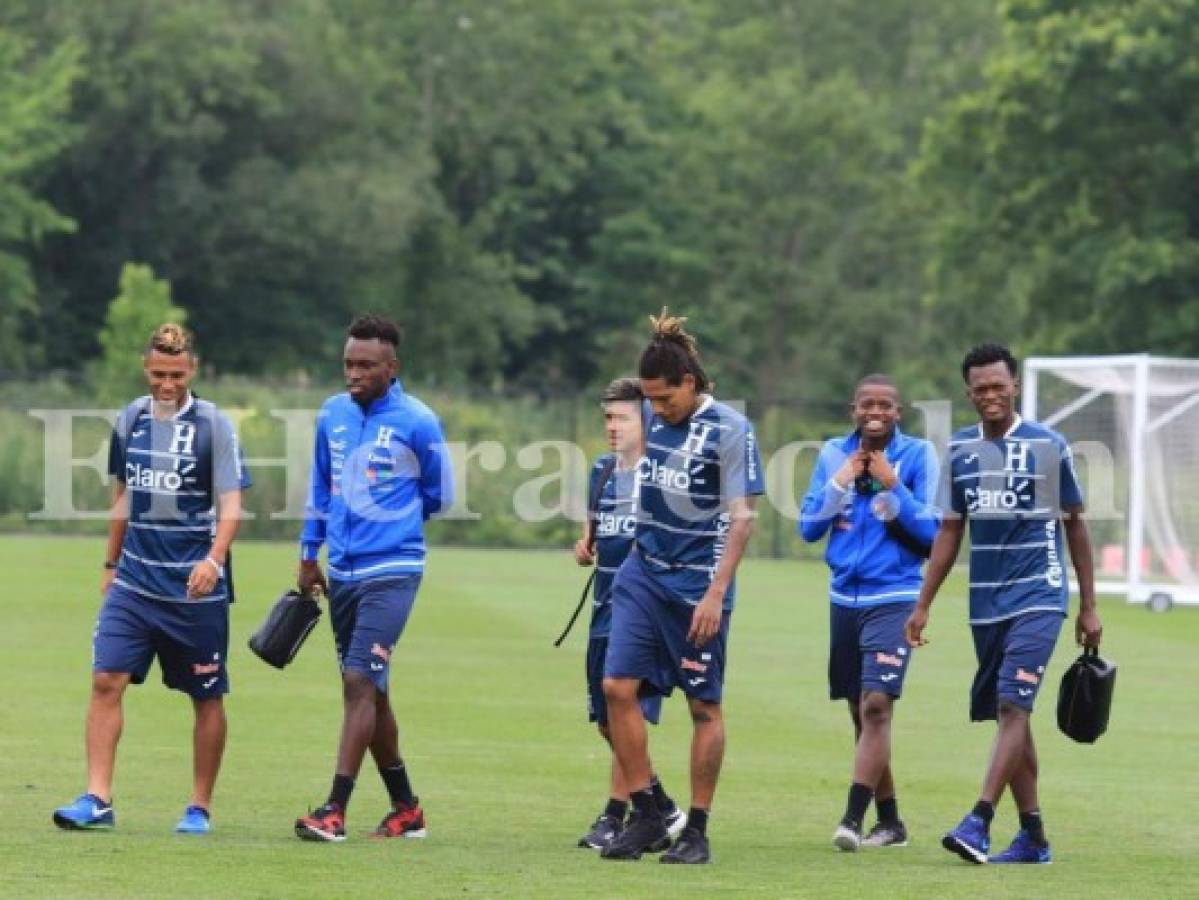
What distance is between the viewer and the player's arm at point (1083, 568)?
10.8 metres

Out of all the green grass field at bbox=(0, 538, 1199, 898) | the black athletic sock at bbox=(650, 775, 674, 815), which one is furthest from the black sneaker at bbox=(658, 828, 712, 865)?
the black athletic sock at bbox=(650, 775, 674, 815)

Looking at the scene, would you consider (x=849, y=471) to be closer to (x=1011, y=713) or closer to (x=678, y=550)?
(x=678, y=550)

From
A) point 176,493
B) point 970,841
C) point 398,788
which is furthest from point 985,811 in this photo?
point 176,493

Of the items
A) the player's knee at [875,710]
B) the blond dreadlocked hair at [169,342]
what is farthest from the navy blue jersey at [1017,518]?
the blond dreadlocked hair at [169,342]

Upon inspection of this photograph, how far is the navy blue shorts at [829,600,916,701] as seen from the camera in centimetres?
1142

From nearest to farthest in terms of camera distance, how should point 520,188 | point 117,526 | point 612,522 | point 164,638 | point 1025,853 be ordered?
point 1025,853
point 164,638
point 117,526
point 612,522
point 520,188

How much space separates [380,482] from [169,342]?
1.02m

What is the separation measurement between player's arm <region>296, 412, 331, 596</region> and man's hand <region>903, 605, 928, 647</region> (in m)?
2.39

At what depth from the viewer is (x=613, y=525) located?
39.0 ft

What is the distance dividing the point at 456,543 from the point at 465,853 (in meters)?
32.0

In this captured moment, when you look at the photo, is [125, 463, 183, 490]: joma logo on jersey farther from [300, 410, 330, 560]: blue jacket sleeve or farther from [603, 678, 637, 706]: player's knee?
[603, 678, 637, 706]: player's knee

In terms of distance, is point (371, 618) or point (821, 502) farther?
point (821, 502)

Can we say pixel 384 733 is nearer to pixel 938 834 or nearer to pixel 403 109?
pixel 938 834

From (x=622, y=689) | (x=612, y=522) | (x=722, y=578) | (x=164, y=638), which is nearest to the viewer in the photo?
(x=722, y=578)
